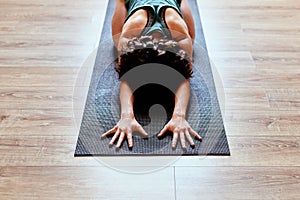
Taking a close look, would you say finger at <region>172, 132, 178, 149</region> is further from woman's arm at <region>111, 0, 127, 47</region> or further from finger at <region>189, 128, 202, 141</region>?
woman's arm at <region>111, 0, 127, 47</region>

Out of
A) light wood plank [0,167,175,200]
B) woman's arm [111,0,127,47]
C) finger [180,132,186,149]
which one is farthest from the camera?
woman's arm [111,0,127,47]

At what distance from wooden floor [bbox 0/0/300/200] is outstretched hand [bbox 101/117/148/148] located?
10cm

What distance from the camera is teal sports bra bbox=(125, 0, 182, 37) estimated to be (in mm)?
1540

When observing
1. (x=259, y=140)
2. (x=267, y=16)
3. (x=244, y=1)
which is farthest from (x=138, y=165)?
(x=244, y=1)

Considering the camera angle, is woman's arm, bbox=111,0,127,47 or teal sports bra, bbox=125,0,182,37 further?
woman's arm, bbox=111,0,127,47

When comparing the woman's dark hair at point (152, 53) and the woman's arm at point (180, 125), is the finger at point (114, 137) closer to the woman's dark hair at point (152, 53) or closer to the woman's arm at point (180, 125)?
the woman's arm at point (180, 125)

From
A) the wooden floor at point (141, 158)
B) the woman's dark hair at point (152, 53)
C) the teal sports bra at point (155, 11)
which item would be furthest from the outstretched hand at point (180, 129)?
the teal sports bra at point (155, 11)

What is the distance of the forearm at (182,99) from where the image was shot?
1.49m

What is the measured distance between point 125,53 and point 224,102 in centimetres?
60

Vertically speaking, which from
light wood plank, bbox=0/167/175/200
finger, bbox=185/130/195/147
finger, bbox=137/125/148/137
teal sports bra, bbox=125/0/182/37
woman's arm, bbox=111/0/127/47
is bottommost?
light wood plank, bbox=0/167/175/200

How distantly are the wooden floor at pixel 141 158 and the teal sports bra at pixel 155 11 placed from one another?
0.44 meters

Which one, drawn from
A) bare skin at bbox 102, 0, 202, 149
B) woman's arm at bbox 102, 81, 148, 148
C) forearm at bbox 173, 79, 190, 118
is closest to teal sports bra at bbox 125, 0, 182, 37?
bare skin at bbox 102, 0, 202, 149

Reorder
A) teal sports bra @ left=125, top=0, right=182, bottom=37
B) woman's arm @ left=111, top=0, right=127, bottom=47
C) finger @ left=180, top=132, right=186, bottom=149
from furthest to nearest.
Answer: woman's arm @ left=111, top=0, right=127, bottom=47 < teal sports bra @ left=125, top=0, right=182, bottom=37 < finger @ left=180, top=132, right=186, bottom=149

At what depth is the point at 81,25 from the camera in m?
2.23
